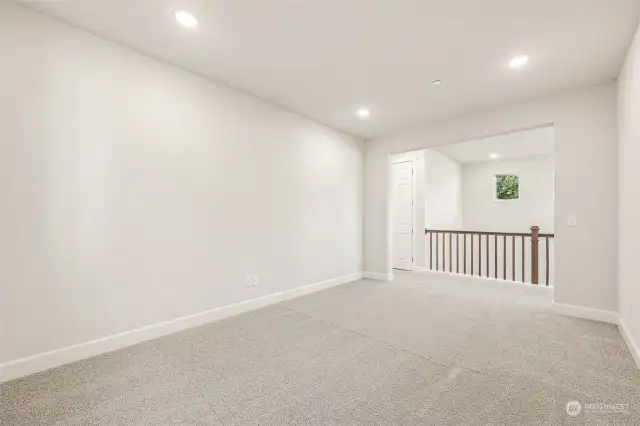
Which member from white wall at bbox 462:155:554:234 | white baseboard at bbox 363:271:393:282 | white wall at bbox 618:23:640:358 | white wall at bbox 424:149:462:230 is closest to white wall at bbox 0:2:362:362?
white baseboard at bbox 363:271:393:282

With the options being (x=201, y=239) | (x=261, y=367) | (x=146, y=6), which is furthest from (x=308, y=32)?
(x=261, y=367)

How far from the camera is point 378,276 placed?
5.16m

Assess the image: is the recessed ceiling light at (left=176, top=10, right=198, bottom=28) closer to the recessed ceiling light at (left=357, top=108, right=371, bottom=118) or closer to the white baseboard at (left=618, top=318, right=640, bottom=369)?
the recessed ceiling light at (left=357, top=108, right=371, bottom=118)

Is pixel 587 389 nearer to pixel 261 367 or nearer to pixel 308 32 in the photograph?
pixel 261 367

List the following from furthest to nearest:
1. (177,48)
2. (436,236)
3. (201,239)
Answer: (436,236) < (201,239) < (177,48)

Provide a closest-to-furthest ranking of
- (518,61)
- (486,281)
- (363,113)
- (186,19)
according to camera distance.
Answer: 1. (186,19)
2. (518,61)
3. (363,113)
4. (486,281)

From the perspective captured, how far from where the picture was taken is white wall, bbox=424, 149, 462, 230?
22.3ft

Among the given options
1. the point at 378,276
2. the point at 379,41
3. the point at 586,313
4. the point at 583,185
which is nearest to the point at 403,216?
the point at 378,276

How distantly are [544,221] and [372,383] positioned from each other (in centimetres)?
790

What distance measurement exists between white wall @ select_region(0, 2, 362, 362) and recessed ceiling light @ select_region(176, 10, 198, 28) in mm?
705

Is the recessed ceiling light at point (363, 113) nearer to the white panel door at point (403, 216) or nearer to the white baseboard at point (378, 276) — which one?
the white panel door at point (403, 216)

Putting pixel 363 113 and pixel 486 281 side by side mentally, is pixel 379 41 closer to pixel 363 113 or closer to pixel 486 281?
pixel 363 113

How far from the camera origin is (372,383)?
1.91 m

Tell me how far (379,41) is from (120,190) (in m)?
2.49
